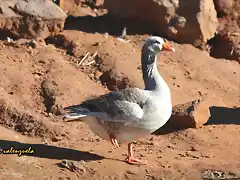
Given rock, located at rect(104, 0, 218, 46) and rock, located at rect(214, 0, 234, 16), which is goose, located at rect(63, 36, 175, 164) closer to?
rock, located at rect(104, 0, 218, 46)

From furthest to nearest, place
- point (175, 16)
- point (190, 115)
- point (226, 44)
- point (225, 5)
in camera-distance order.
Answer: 1. point (225, 5)
2. point (226, 44)
3. point (175, 16)
4. point (190, 115)

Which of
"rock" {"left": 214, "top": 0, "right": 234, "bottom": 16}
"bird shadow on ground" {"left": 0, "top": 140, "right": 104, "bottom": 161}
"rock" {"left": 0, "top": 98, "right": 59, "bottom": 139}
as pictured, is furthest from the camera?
"rock" {"left": 214, "top": 0, "right": 234, "bottom": 16}

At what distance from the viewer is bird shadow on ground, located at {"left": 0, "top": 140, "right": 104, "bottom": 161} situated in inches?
289

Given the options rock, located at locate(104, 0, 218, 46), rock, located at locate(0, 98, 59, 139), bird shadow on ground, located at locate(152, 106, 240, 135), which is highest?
rock, located at locate(104, 0, 218, 46)

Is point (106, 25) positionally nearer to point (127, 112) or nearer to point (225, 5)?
point (225, 5)

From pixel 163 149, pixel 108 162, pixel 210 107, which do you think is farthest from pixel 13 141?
pixel 210 107

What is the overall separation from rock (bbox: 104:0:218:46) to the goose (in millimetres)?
3761

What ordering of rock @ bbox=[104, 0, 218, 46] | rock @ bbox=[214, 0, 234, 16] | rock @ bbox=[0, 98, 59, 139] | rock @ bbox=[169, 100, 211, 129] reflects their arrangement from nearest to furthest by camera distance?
rock @ bbox=[0, 98, 59, 139], rock @ bbox=[169, 100, 211, 129], rock @ bbox=[104, 0, 218, 46], rock @ bbox=[214, 0, 234, 16]

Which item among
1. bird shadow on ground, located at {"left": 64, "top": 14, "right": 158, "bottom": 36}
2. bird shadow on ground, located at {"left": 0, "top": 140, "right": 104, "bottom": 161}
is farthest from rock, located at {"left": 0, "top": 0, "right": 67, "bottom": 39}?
bird shadow on ground, located at {"left": 0, "top": 140, "right": 104, "bottom": 161}

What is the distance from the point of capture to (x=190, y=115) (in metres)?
8.48

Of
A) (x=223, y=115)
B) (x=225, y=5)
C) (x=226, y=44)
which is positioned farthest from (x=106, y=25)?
(x=223, y=115)

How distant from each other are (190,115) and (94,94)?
159cm

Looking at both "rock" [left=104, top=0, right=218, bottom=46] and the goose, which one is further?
"rock" [left=104, top=0, right=218, bottom=46]

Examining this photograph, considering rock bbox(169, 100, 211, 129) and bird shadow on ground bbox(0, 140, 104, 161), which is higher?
rock bbox(169, 100, 211, 129)
